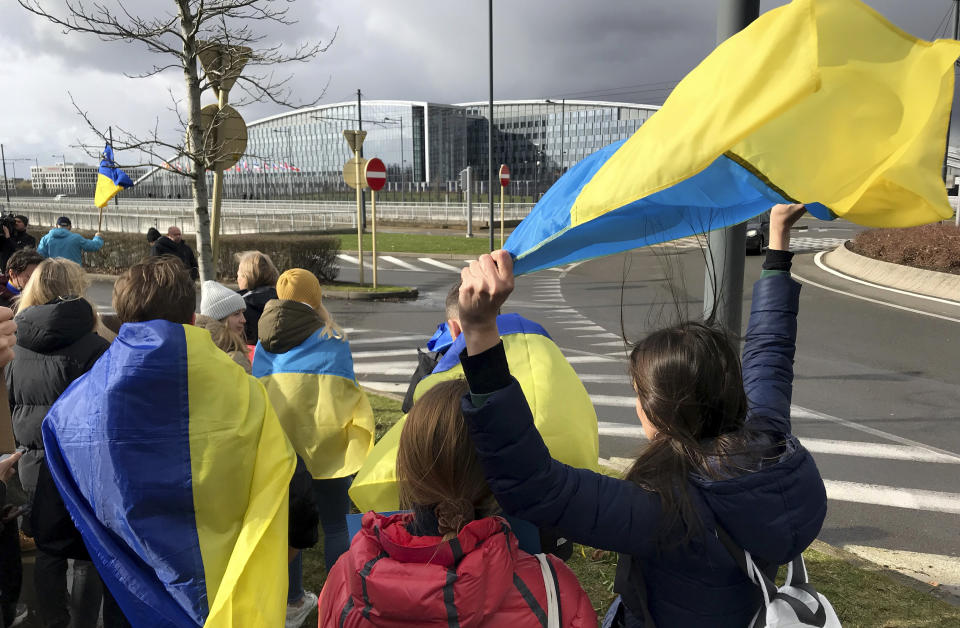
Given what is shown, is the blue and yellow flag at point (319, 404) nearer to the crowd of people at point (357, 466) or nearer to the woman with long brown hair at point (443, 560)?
the crowd of people at point (357, 466)

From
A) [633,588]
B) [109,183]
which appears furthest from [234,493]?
[109,183]

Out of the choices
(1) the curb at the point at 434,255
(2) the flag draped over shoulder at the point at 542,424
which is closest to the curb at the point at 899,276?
(1) the curb at the point at 434,255

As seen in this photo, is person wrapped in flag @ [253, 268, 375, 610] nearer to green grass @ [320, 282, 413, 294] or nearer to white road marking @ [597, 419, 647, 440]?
white road marking @ [597, 419, 647, 440]

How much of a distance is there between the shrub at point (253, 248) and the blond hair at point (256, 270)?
12939mm

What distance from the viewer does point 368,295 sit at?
15.6 meters

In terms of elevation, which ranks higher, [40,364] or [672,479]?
[672,479]

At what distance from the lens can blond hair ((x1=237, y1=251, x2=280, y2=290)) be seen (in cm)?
458

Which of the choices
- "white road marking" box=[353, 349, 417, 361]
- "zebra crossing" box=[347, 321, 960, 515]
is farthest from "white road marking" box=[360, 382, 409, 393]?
"white road marking" box=[353, 349, 417, 361]

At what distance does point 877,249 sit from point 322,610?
19937 mm

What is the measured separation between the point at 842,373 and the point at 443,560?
860 cm

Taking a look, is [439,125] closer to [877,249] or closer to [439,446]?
[877,249]

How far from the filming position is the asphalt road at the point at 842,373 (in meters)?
4.35

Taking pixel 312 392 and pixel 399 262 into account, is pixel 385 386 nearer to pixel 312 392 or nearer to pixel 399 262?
pixel 312 392

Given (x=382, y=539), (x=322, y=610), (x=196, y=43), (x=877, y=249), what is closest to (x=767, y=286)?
(x=382, y=539)
